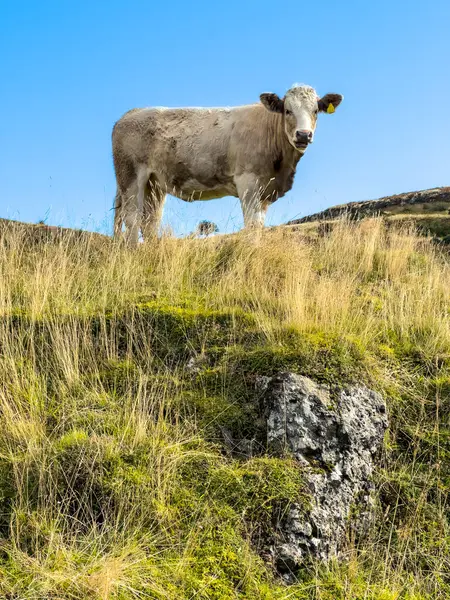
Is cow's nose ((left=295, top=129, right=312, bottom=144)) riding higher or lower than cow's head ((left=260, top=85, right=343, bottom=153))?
lower

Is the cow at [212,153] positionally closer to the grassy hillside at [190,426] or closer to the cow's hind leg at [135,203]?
the cow's hind leg at [135,203]

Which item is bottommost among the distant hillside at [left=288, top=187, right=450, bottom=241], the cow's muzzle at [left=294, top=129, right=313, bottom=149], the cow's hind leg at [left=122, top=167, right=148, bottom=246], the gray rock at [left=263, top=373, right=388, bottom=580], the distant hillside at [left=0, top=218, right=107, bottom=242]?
the gray rock at [left=263, top=373, right=388, bottom=580]

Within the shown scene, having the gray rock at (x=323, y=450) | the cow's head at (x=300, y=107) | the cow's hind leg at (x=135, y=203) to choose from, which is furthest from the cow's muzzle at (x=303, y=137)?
the gray rock at (x=323, y=450)

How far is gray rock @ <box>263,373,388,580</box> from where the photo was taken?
13.8ft

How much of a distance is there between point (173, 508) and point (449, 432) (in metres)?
2.57

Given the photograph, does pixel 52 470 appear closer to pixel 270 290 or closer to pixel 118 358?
pixel 118 358

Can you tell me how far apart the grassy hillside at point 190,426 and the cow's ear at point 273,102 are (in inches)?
144

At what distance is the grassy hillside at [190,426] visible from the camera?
3.78m

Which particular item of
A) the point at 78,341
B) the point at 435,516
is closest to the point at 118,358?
the point at 78,341

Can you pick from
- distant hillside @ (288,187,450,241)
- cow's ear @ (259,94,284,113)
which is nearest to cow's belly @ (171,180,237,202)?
cow's ear @ (259,94,284,113)

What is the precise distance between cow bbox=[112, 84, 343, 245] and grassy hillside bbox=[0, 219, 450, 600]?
2997mm

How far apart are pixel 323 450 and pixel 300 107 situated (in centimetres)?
684

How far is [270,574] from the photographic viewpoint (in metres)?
3.89

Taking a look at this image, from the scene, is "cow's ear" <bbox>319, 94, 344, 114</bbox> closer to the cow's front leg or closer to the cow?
the cow
